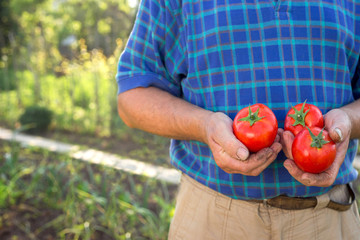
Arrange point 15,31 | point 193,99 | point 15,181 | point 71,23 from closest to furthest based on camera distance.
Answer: point 193,99 → point 15,181 → point 15,31 → point 71,23

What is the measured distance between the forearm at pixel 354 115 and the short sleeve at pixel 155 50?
63cm

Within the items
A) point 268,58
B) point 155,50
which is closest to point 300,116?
point 268,58

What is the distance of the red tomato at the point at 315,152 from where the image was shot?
1154 mm

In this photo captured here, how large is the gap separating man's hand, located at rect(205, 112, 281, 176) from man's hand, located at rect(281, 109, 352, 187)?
3.1 inches

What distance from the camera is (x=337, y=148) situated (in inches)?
47.3

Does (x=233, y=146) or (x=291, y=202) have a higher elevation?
(x=233, y=146)

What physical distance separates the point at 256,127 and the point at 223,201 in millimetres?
357

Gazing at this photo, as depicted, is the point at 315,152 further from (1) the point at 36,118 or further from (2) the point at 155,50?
(1) the point at 36,118

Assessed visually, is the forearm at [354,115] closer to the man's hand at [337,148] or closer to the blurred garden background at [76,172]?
the man's hand at [337,148]

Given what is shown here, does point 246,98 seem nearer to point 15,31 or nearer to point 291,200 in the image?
point 291,200

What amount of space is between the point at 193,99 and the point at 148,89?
0.19 m

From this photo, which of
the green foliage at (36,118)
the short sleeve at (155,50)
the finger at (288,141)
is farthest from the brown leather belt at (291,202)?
the green foliage at (36,118)

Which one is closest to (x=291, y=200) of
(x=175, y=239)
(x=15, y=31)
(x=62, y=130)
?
(x=175, y=239)

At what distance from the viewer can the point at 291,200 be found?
131 cm
